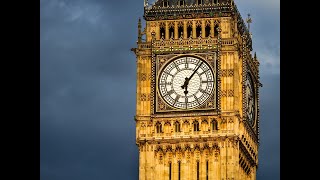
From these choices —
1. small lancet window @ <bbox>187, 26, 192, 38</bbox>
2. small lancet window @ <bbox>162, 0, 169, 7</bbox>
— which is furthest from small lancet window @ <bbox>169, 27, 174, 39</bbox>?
small lancet window @ <bbox>162, 0, 169, 7</bbox>

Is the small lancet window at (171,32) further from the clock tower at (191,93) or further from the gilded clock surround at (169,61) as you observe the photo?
the gilded clock surround at (169,61)

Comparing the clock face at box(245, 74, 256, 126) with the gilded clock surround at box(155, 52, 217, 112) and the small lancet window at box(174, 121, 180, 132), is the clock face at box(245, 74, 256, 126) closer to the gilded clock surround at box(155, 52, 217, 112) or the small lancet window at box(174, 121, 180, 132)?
the gilded clock surround at box(155, 52, 217, 112)

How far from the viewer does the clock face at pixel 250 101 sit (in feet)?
218

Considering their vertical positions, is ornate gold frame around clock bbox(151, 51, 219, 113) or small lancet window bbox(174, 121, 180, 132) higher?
ornate gold frame around clock bbox(151, 51, 219, 113)

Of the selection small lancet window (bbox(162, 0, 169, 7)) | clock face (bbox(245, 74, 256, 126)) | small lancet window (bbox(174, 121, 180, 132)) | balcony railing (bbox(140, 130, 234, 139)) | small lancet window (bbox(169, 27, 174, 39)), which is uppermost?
small lancet window (bbox(162, 0, 169, 7))

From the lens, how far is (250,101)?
6744 centimetres

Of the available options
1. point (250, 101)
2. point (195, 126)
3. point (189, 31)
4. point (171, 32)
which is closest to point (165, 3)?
point (171, 32)

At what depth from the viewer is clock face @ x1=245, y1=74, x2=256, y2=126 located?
218ft

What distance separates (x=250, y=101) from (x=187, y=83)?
264 inches

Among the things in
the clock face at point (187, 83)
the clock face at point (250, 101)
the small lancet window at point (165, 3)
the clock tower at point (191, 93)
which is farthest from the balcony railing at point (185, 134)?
the small lancet window at point (165, 3)
